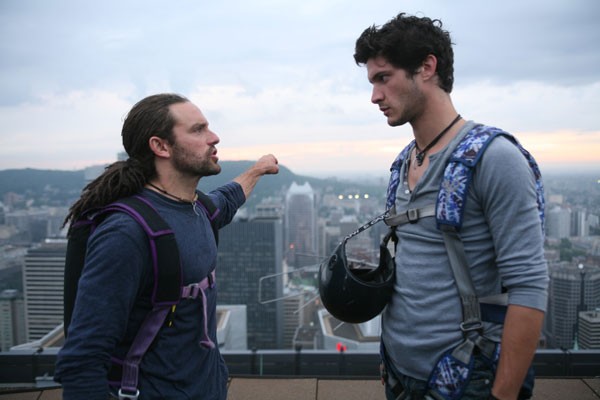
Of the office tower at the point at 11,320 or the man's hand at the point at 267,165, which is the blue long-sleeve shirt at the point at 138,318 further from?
the office tower at the point at 11,320

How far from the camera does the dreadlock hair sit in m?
1.23

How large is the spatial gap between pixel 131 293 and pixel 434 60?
95cm

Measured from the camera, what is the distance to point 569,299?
16.7ft

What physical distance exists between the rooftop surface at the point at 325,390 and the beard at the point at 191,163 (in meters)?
1.74

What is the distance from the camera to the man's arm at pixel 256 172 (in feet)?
6.13

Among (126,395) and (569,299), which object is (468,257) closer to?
(126,395)

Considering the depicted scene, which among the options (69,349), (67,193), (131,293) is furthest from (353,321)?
(67,193)

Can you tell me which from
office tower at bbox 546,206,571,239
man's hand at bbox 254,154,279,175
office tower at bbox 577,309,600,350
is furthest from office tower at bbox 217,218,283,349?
man's hand at bbox 254,154,279,175

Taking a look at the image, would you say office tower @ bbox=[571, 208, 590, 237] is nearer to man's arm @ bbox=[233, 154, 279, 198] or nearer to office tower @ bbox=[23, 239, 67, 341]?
man's arm @ bbox=[233, 154, 279, 198]

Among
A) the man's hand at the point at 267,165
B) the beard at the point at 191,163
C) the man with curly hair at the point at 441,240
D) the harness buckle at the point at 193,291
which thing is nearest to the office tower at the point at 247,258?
the man's hand at the point at 267,165

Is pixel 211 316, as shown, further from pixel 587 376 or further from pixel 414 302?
pixel 587 376

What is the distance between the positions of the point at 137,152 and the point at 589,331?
3976 mm

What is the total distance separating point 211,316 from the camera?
136 centimetres

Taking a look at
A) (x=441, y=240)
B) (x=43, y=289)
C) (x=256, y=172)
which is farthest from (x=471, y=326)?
(x=43, y=289)
